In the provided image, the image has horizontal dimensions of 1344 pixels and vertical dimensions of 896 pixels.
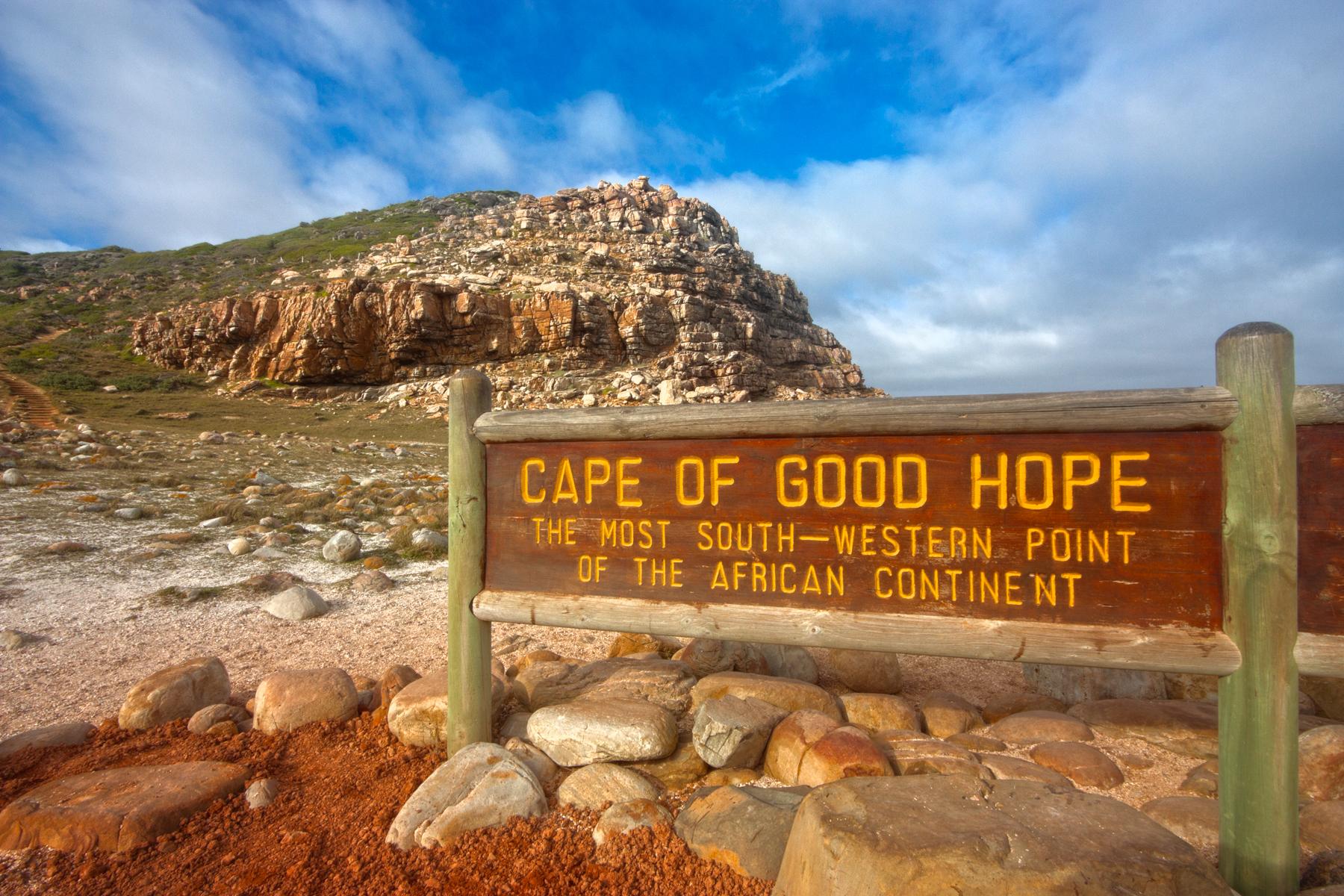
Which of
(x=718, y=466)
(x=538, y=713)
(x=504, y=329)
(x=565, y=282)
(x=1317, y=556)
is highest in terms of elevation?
(x=565, y=282)

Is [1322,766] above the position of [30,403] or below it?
below

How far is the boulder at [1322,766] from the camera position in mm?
3207

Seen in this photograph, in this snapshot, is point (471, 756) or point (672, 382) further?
point (672, 382)

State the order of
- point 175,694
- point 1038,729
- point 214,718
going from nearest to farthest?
point 1038,729 → point 214,718 → point 175,694

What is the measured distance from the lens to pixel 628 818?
296 centimetres

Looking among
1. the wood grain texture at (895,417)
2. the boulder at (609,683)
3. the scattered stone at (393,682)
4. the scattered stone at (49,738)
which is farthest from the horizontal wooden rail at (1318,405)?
the scattered stone at (49,738)

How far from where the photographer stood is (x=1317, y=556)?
2.46m

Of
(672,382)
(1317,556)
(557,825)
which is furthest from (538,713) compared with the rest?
(672,382)

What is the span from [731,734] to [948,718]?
146cm

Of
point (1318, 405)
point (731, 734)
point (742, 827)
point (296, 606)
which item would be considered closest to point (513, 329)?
point (296, 606)

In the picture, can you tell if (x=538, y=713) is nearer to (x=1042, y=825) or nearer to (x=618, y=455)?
(x=618, y=455)

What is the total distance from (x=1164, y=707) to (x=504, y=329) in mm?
39902

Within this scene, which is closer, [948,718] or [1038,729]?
[1038,729]

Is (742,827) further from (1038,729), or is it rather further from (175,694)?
(175,694)
